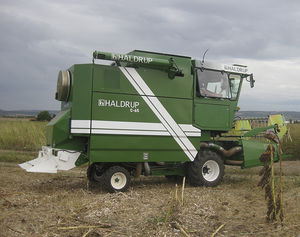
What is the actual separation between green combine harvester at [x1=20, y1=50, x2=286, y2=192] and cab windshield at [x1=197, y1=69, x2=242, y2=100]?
1.0 inches

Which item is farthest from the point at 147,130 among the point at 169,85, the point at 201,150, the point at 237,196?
the point at 237,196

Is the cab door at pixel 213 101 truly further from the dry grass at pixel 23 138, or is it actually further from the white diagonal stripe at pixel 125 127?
the dry grass at pixel 23 138

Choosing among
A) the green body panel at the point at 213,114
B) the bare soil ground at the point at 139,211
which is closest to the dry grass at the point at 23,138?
the bare soil ground at the point at 139,211

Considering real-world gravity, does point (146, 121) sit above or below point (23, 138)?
above

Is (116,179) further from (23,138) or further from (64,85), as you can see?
(23,138)

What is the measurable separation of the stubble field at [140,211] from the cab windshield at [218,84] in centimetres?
243

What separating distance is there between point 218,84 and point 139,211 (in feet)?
15.5

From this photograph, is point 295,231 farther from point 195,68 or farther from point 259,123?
point 259,123

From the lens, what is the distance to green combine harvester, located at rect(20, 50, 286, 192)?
7.82 metres

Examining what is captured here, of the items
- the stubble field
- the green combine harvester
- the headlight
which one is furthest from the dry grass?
the headlight

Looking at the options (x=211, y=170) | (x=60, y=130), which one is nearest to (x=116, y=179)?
(x=60, y=130)

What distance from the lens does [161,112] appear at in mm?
8562

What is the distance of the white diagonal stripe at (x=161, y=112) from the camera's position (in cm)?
830

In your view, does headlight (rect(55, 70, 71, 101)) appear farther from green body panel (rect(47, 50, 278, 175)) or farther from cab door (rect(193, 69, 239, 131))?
cab door (rect(193, 69, 239, 131))
